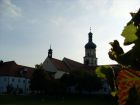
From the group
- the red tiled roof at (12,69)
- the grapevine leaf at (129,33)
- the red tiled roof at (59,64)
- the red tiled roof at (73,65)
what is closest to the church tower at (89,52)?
the red tiled roof at (73,65)

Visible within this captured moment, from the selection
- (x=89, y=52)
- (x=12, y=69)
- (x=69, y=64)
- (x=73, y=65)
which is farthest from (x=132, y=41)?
(x=89, y=52)

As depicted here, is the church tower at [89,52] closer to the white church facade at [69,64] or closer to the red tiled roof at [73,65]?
the white church facade at [69,64]

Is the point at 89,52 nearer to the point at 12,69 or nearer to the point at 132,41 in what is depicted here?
the point at 12,69

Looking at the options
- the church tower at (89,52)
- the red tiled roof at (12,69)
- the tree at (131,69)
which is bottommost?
the tree at (131,69)

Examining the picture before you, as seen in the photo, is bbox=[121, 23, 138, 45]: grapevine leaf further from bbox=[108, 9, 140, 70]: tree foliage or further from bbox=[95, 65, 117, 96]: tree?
bbox=[95, 65, 117, 96]: tree

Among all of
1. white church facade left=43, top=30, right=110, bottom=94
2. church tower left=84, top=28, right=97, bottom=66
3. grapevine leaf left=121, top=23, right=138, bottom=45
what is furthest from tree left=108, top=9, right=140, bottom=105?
church tower left=84, top=28, right=97, bottom=66

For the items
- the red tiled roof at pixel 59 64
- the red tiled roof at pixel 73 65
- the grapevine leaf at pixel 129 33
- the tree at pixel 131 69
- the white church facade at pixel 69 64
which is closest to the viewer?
the tree at pixel 131 69

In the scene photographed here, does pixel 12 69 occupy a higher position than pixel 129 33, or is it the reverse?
pixel 12 69

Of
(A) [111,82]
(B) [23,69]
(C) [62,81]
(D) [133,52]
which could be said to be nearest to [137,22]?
(D) [133,52]

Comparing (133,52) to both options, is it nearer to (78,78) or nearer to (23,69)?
(78,78)

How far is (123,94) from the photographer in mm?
606

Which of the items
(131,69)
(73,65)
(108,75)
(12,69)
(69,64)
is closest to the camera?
(131,69)

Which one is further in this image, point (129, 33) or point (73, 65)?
point (73, 65)

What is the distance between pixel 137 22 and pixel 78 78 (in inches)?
2473
